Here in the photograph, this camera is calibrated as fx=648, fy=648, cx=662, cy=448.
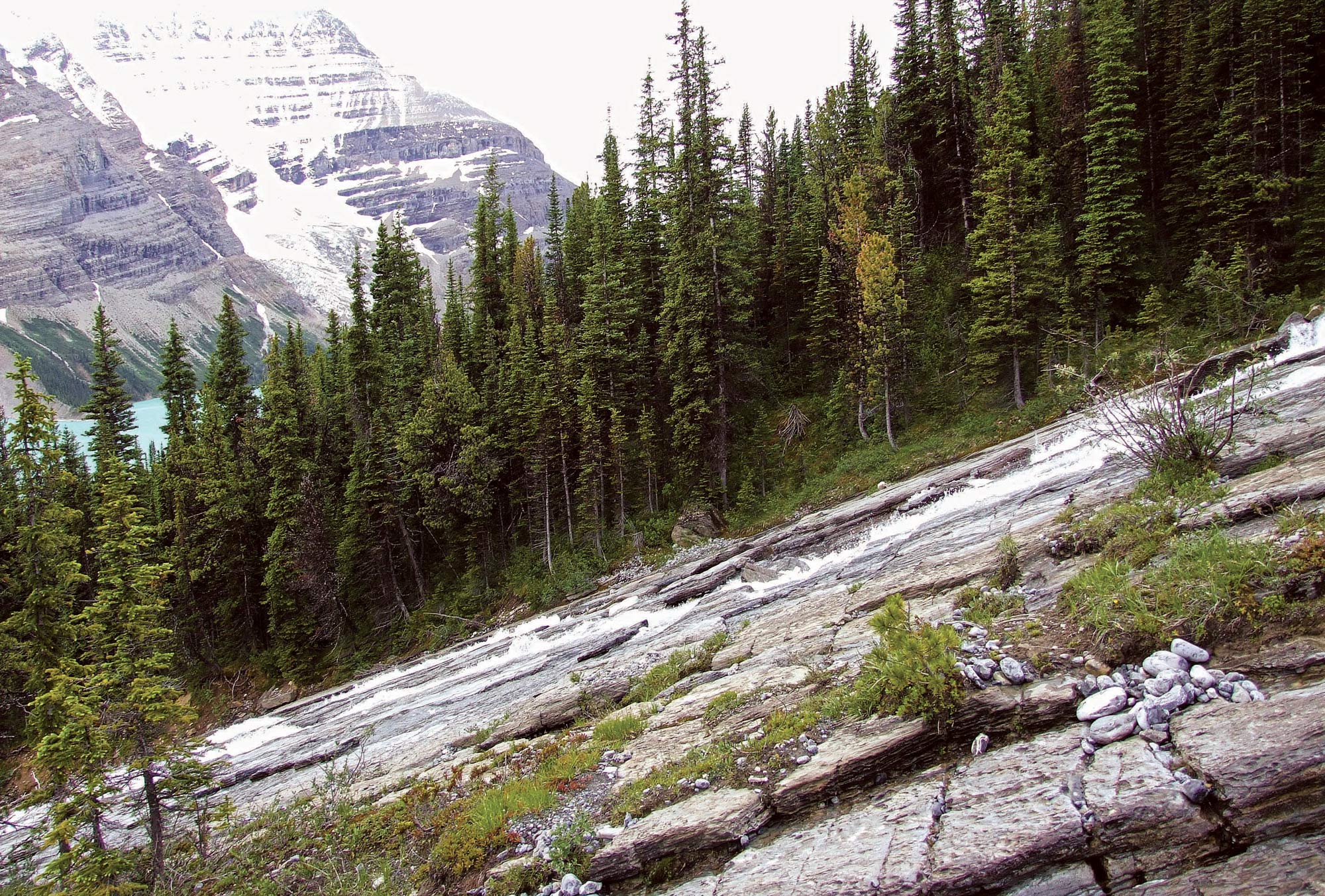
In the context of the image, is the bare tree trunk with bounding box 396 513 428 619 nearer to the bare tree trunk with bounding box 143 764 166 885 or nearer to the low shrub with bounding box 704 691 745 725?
the bare tree trunk with bounding box 143 764 166 885

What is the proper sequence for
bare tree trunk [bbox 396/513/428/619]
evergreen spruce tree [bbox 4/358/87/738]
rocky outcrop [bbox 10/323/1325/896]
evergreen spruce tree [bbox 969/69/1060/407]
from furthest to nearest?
1. bare tree trunk [bbox 396/513/428/619]
2. evergreen spruce tree [bbox 969/69/1060/407]
3. evergreen spruce tree [bbox 4/358/87/738]
4. rocky outcrop [bbox 10/323/1325/896]

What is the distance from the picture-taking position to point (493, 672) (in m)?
21.9

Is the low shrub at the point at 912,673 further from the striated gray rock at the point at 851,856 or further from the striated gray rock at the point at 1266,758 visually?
the striated gray rock at the point at 1266,758

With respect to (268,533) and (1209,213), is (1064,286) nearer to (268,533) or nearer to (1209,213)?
(1209,213)

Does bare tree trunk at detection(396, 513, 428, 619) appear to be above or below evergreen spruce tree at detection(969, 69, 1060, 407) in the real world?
below

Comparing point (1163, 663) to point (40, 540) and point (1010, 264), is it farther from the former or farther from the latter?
point (1010, 264)

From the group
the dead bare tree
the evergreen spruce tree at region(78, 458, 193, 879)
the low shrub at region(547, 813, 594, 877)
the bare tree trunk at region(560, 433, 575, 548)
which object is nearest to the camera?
the low shrub at region(547, 813, 594, 877)

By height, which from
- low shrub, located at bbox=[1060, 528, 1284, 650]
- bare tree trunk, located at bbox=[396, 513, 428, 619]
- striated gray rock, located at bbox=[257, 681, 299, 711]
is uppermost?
low shrub, located at bbox=[1060, 528, 1284, 650]

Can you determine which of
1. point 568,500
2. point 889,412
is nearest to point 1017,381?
point 889,412

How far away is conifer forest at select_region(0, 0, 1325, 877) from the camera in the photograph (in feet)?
95.0

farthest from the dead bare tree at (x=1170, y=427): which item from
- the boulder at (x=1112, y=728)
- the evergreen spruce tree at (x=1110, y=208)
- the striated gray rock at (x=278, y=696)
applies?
the striated gray rock at (x=278, y=696)

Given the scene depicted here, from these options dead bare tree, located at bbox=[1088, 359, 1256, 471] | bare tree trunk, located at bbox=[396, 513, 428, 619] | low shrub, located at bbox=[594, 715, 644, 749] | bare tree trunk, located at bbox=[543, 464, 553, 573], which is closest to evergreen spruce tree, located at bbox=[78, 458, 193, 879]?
low shrub, located at bbox=[594, 715, 644, 749]

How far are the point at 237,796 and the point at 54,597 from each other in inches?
276

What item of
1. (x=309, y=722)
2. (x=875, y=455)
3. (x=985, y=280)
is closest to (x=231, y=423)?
(x=309, y=722)
